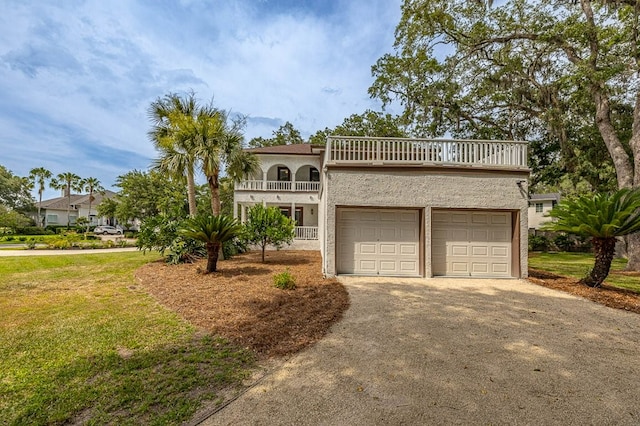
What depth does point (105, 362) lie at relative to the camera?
3592mm

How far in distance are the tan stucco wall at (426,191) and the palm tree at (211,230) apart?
10.8 feet

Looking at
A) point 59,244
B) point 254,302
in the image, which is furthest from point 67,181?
point 254,302

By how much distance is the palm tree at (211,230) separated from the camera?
8.62 meters

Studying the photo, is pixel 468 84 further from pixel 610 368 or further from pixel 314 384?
pixel 314 384

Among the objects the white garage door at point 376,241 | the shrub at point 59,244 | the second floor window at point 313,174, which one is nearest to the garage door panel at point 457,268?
the white garage door at point 376,241

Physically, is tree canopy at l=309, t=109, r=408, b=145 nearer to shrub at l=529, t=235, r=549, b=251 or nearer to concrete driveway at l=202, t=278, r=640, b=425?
shrub at l=529, t=235, r=549, b=251

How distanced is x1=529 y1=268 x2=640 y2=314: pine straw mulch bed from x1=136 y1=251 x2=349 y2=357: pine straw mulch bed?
6.12m

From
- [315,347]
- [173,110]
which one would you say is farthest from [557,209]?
[173,110]

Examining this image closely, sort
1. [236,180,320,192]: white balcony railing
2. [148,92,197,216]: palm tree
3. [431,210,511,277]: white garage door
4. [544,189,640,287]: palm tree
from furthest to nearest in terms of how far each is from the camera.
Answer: [236,180,320,192]: white balcony railing → [148,92,197,216]: palm tree → [431,210,511,277]: white garage door → [544,189,640,287]: palm tree

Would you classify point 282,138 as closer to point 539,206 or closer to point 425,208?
point 425,208

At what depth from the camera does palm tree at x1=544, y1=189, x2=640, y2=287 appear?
697cm

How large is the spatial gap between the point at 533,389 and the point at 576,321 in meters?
3.31

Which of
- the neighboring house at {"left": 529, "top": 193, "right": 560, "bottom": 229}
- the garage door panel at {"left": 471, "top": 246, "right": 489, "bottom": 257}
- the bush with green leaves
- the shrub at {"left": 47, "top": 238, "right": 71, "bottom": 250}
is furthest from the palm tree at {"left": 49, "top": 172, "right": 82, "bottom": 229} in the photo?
the neighboring house at {"left": 529, "top": 193, "right": 560, "bottom": 229}

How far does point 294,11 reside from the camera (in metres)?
10.8
